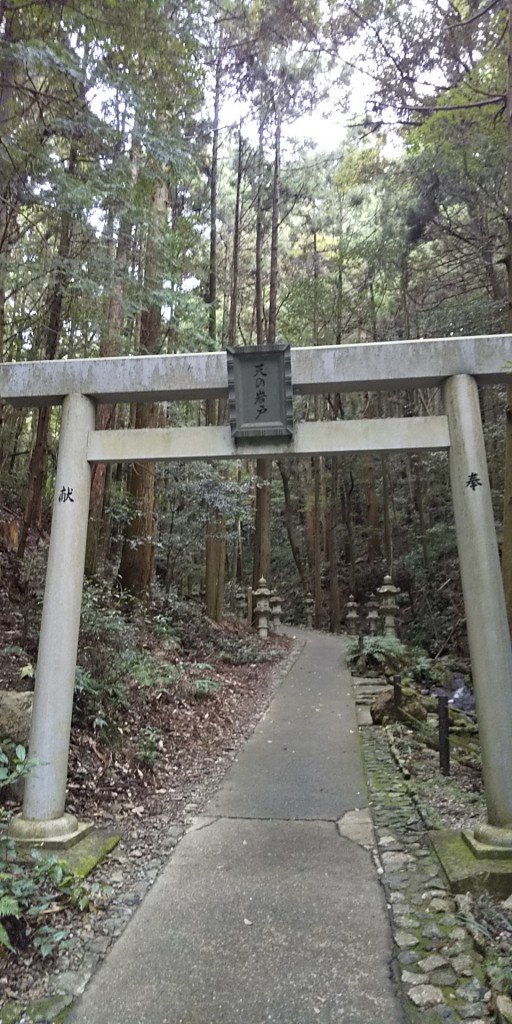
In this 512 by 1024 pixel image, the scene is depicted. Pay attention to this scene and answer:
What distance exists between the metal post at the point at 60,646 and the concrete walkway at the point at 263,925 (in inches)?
35.6

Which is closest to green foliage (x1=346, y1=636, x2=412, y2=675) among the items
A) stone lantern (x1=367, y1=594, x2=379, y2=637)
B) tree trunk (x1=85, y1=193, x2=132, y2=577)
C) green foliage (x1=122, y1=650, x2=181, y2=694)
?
green foliage (x1=122, y1=650, x2=181, y2=694)

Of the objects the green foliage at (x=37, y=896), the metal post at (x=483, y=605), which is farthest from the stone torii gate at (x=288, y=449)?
the green foliage at (x=37, y=896)

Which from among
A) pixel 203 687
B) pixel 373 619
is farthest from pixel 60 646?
pixel 373 619

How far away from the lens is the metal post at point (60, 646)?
4066 millimetres

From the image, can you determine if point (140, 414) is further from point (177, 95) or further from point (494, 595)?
point (494, 595)

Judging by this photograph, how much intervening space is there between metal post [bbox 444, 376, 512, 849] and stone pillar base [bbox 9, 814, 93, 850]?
267 centimetres

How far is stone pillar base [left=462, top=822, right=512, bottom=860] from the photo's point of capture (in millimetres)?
3668

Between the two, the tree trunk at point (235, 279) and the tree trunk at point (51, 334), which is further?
the tree trunk at point (235, 279)

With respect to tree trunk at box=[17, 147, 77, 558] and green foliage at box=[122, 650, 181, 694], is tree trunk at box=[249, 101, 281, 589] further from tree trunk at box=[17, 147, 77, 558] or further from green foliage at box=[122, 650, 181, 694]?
tree trunk at box=[17, 147, 77, 558]

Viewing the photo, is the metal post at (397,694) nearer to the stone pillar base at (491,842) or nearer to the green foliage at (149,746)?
the green foliage at (149,746)

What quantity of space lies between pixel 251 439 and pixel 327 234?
1965 centimetres

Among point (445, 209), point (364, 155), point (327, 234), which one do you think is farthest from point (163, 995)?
point (327, 234)

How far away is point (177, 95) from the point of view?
713 cm

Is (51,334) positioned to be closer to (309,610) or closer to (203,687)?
(203,687)
